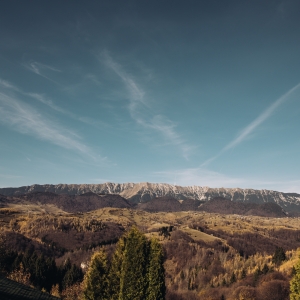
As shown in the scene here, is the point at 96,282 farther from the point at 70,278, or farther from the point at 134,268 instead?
the point at 70,278

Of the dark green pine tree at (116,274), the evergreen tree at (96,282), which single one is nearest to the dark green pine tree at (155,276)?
the dark green pine tree at (116,274)

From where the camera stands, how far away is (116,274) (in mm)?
54562

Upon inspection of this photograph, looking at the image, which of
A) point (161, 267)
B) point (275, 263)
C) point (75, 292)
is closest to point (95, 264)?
point (161, 267)

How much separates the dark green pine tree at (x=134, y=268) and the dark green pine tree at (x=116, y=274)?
10.5 ft

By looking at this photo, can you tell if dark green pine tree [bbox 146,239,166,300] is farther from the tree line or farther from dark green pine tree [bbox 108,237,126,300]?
dark green pine tree [bbox 108,237,126,300]

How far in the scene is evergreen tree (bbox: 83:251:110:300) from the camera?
5162 centimetres

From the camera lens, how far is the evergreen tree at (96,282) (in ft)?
169

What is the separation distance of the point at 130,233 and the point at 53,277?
91.4 m

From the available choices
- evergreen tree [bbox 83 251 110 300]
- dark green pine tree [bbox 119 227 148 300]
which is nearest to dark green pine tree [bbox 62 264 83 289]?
evergreen tree [bbox 83 251 110 300]

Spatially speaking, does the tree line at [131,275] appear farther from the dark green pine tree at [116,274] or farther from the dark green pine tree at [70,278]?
the dark green pine tree at [70,278]

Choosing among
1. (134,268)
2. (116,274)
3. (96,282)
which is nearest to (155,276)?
(134,268)

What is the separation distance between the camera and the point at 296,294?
50875 mm

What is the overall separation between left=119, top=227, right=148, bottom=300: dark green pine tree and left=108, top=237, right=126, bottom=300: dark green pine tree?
3.20 m

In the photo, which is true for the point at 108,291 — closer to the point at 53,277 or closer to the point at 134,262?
the point at 134,262
